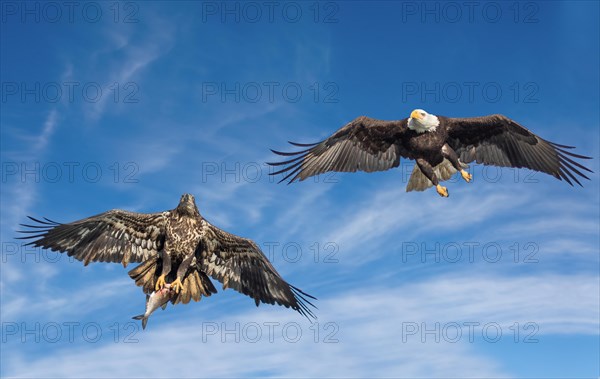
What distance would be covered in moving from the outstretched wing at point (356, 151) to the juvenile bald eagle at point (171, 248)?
2.21 meters

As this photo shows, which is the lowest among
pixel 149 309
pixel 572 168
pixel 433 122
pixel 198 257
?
pixel 149 309

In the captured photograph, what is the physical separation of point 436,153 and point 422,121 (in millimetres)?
→ 731

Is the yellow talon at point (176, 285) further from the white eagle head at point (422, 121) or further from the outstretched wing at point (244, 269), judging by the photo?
the white eagle head at point (422, 121)

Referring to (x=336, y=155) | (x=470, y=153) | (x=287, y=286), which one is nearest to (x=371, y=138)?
(x=336, y=155)

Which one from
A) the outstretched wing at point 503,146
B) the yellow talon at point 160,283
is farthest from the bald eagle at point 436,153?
the yellow talon at point 160,283

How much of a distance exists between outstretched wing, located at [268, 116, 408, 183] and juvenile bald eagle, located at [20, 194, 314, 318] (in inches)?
86.8

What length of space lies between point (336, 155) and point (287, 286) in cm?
316

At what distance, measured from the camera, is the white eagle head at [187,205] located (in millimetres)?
10305

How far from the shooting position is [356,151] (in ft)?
42.2

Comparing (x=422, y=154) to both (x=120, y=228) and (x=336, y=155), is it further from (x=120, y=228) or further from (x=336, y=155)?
(x=120, y=228)

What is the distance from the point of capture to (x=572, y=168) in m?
12.3

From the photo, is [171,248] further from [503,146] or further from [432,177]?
[503,146]

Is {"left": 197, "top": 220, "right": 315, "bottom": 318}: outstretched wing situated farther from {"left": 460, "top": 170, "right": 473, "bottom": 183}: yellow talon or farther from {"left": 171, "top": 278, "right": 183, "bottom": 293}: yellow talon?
{"left": 460, "top": 170, "right": 473, "bottom": 183}: yellow talon

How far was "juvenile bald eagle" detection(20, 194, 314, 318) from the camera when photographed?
33.9ft
